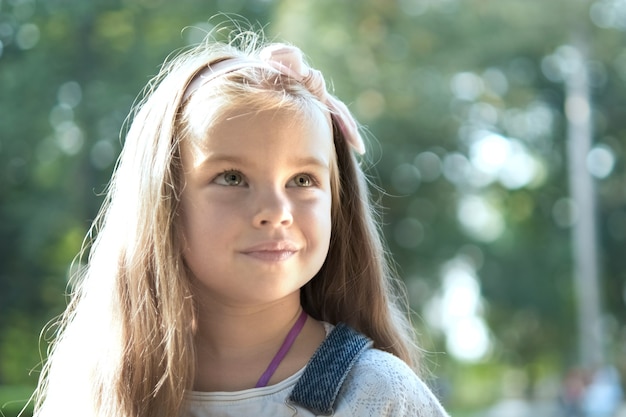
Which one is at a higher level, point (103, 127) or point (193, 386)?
point (103, 127)

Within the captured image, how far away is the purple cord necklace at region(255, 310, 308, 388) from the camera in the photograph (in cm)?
131

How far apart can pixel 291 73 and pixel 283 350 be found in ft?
1.31

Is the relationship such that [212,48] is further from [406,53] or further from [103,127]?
[406,53]

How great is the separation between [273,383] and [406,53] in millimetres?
13488

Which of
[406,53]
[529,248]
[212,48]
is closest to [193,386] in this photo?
[212,48]

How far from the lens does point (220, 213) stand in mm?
1296

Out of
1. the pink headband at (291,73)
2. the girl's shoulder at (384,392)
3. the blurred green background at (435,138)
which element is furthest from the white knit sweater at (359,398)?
the blurred green background at (435,138)

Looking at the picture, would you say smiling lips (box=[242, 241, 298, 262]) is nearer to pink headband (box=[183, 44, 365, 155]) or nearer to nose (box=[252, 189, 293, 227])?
nose (box=[252, 189, 293, 227])

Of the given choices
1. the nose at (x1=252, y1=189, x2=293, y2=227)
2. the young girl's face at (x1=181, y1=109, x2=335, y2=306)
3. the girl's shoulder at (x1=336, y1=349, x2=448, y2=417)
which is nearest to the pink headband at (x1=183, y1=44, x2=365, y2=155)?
the young girl's face at (x1=181, y1=109, x2=335, y2=306)

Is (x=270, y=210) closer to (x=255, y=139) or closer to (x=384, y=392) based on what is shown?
(x=255, y=139)

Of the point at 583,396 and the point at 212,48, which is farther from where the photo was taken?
the point at 583,396

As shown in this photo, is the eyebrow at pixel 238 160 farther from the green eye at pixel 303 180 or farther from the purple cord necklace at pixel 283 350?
the purple cord necklace at pixel 283 350

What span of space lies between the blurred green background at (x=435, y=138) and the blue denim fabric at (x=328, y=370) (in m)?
10.5

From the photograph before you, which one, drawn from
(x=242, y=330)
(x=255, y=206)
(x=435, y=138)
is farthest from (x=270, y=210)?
(x=435, y=138)
